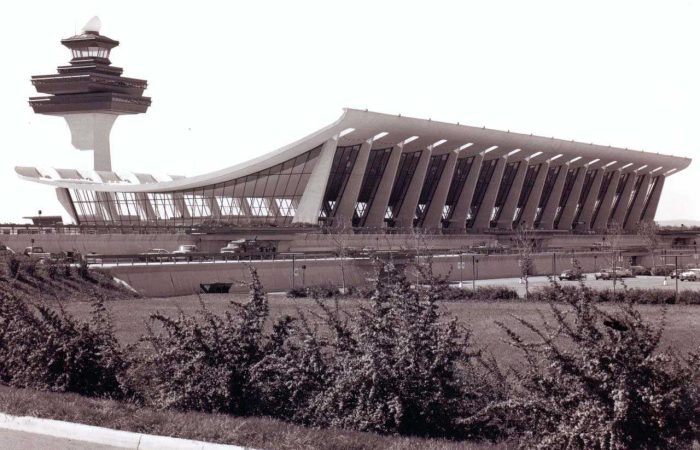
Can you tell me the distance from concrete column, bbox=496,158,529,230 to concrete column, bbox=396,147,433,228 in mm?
13474

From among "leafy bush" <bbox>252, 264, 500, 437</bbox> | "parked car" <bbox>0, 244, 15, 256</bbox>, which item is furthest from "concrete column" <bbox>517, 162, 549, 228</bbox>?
"leafy bush" <bbox>252, 264, 500, 437</bbox>

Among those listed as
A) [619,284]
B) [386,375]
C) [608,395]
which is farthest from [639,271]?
[608,395]

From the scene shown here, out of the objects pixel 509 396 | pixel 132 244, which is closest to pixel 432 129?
pixel 132 244

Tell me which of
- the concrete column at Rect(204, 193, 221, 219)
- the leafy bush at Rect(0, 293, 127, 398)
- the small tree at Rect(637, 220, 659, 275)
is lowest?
the leafy bush at Rect(0, 293, 127, 398)

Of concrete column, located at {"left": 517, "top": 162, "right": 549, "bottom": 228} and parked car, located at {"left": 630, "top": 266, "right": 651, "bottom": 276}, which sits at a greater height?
concrete column, located at {"left": 517, "top": 162, "right": 549, "bottom": 228}

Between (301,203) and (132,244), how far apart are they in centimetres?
1746

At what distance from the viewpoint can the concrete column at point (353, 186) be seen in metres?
67.3

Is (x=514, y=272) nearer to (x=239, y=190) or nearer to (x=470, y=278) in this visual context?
(x=470, y=278)

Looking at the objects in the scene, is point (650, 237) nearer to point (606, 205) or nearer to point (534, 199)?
point (534, 199)

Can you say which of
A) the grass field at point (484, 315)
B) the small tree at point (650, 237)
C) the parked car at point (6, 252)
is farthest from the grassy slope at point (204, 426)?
the small tree at point (650, 237)

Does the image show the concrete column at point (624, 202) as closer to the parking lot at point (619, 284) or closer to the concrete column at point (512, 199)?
the concrete column at point (512, 199)

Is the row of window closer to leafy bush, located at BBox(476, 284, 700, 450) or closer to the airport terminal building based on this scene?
the airport terminal building

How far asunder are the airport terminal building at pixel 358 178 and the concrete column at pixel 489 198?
0.35 feet

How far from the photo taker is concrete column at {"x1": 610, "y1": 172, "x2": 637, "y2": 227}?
332 ft
